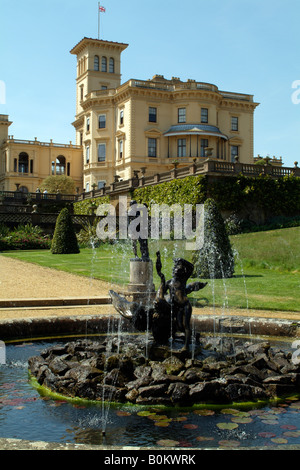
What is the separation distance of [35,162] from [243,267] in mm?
54755

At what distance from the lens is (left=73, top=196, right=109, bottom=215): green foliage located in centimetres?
4465

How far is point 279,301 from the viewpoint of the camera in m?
13.5

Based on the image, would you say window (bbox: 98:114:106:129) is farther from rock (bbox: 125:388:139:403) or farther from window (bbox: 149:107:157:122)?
rock (bbox: 125:388:139:403)

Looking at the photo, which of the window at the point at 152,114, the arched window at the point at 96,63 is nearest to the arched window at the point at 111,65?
the arched window at the point at 96,63

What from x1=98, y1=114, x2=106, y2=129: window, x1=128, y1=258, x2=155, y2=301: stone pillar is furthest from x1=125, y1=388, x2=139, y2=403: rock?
x1=98, y1=114, x2=106, y2=129: window

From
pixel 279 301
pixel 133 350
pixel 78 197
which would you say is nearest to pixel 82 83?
pixel 78 197

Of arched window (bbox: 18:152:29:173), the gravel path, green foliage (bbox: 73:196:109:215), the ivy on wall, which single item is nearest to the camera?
the gravel path

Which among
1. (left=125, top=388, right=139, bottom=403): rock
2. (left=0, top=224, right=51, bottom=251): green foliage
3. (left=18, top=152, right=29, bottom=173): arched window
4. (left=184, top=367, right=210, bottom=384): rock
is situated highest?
(left=18, top=152, right=29, bottom=173): arched window

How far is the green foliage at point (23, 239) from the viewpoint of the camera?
99.3 feet

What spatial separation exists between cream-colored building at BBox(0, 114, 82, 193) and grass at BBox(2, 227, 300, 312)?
138 ft

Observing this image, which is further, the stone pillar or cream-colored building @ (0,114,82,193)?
cream-colored building @ (0,114,82,193)

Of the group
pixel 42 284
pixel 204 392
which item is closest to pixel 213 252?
pixel 42 284

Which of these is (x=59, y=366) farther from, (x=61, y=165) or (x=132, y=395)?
(x=61, y=165)

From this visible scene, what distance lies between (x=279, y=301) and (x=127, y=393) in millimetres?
8008
